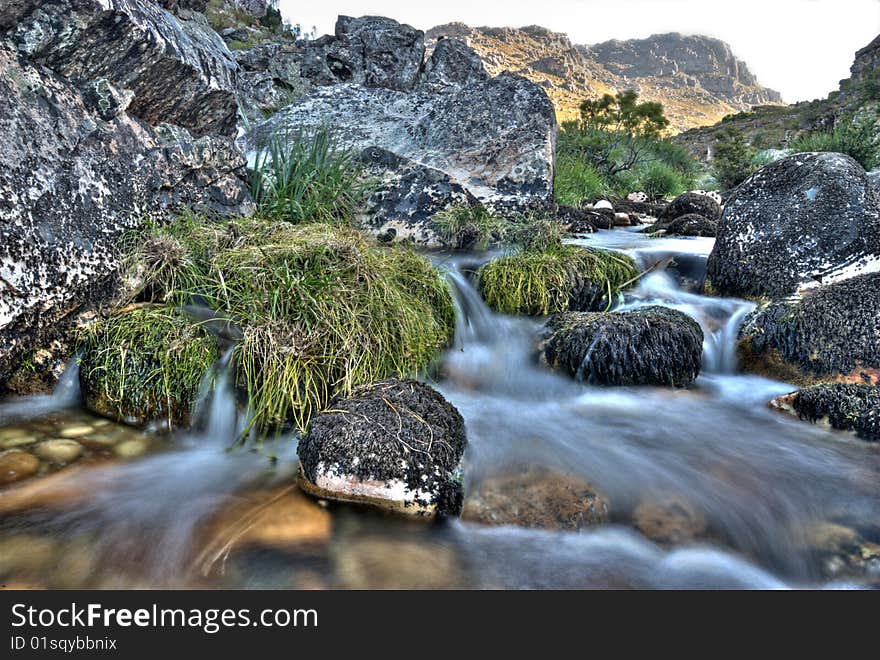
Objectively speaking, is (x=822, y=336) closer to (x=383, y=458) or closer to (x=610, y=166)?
(x=383, y=458)

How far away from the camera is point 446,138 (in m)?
7.37

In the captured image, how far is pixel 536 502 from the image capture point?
2.53 meters

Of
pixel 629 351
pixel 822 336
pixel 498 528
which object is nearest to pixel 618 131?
pixel 822 336

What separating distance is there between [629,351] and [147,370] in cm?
317

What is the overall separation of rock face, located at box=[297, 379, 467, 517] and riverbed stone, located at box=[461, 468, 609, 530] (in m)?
0.14

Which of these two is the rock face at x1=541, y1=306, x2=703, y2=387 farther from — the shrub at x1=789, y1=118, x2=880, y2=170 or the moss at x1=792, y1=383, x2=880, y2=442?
the shrub at x1=789, y1=118, x2=880, y2=170

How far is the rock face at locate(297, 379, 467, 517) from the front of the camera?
2352 mm

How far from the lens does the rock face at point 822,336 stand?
3840mm

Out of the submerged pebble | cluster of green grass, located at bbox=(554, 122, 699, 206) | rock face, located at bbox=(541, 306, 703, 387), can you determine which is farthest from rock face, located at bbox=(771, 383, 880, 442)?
cluster of green grass, located at bbox=(554, 122, 699, 206)

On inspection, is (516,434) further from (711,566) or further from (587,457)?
(711,566)

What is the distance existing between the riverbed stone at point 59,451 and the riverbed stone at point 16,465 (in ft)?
0.15

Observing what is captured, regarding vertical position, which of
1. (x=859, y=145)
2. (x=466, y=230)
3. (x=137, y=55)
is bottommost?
(x=466, y=230)

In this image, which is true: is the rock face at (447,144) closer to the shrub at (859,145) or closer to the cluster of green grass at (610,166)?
the cluster of green grass at (610,166)

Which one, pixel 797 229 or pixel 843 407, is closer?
pixel 843 407
